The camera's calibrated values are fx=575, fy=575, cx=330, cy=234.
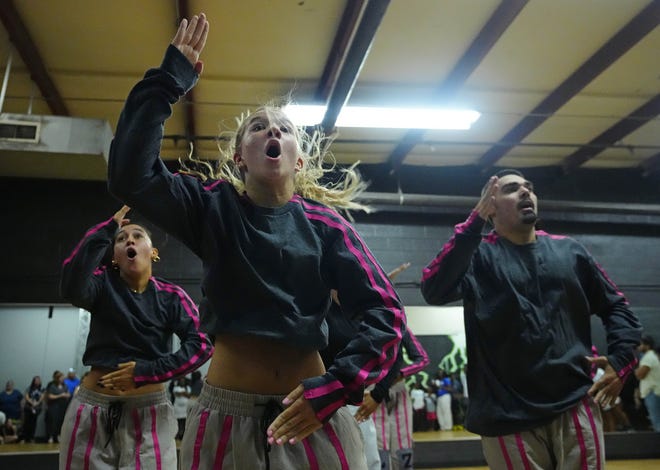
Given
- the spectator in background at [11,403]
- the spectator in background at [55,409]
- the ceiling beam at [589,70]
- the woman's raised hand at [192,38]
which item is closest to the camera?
the woman's raised hand at [192,38]

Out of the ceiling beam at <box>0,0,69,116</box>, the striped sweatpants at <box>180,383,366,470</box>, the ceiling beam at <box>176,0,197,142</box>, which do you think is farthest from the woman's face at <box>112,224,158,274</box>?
the ceiling beam at <box>176,0,197,142</box>

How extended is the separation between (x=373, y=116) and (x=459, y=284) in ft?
17.6

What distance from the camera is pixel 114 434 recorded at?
2.91 metres

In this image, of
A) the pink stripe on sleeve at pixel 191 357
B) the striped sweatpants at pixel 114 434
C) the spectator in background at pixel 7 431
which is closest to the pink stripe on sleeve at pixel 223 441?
the pink stripe on sleeve at pixel 191 357

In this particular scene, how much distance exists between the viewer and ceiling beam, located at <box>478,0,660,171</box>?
19.5ft

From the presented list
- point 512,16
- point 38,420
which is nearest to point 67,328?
point 38,420

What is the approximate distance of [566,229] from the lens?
10117mm

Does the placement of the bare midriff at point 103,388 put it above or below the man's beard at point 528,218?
below

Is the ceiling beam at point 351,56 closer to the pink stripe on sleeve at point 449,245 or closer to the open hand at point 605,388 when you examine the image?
the pink stripe on sleeve at point 449,245

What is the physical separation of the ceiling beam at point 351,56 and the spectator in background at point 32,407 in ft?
19.9

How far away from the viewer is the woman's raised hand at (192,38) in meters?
1.60

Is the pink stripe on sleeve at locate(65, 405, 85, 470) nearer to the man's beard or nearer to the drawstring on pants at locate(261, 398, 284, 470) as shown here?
the drawstring on pants at locate(261, 398, 284, 470)

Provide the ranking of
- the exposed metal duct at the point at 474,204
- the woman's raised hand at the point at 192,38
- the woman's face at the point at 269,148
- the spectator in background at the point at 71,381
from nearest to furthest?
1. the woman's raised hand at the point at 192,38
2. the woman's face at the point at 269,148
3. the spectator in background at the point at 71,381
4. the exposed metal duct at the point at 474,204

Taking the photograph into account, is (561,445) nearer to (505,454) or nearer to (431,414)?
(505,454)
